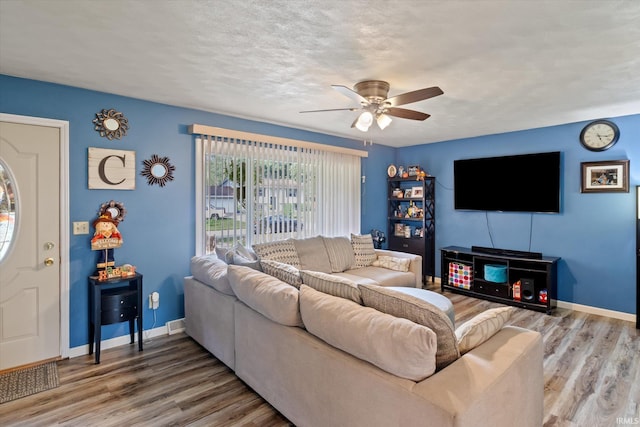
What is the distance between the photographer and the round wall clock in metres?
4.00

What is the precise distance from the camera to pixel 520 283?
175 inches

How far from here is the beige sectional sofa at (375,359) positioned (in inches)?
54.9

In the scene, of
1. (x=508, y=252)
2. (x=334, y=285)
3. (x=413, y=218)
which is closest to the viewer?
(x=334, y=285)

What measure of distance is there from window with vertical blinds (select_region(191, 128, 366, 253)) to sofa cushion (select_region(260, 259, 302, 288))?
4.48 feet

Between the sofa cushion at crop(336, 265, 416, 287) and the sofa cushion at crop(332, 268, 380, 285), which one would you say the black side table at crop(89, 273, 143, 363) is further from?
the sofa cushion at crop(336, 265, 416, 287)

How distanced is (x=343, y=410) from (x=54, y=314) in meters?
2.76

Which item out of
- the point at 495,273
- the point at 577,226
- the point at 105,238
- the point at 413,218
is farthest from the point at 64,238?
the point at 577,226

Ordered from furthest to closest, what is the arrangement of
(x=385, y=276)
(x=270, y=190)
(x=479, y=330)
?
(x=270, y=190), (x=385, y=276), (x=479, y=330)

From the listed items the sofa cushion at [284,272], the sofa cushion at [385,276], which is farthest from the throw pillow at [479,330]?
the sofa cushion at [385,276]

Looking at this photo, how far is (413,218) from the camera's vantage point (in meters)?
5.70

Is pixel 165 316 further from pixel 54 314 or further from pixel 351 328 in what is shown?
pixel 351 328

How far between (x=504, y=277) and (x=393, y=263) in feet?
5.13

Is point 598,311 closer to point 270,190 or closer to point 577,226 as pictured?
point 577,226

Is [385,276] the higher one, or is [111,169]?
[111,169]
